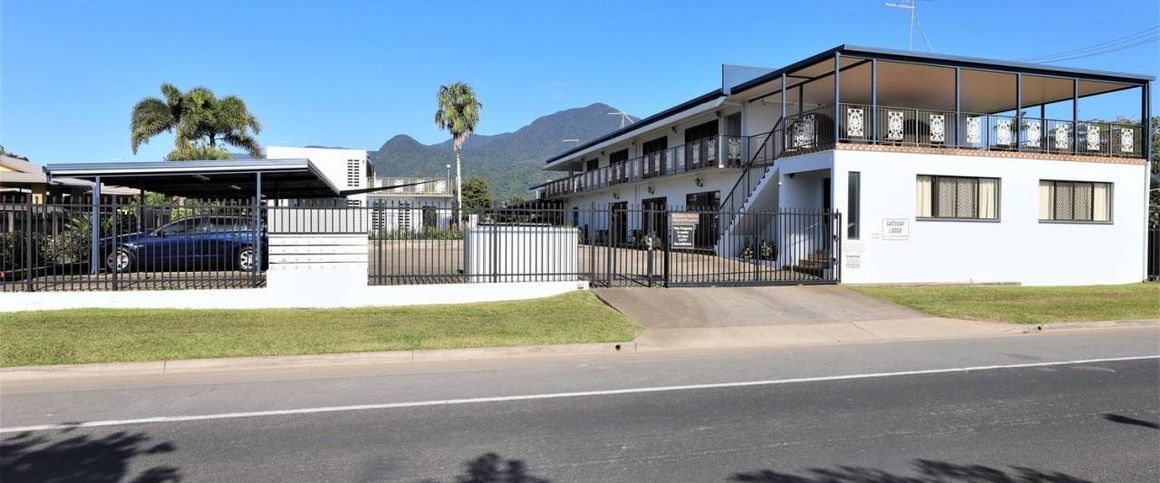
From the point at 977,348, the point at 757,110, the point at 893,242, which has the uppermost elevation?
the point at 757,110

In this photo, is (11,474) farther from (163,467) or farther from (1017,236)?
(1017,236)

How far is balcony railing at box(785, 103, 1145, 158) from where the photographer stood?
19250 millimetres

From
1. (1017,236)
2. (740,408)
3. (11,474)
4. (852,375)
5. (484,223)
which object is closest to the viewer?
(11,474)

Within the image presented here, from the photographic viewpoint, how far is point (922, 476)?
4609 mm

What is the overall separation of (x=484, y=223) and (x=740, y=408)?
9.36 m

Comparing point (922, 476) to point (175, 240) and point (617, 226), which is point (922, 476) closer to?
point (617, 226)

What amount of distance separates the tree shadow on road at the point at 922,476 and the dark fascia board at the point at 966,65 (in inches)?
579

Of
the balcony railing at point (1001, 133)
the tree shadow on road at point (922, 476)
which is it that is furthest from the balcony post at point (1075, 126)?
the tree shadow on road at point (922, 476)

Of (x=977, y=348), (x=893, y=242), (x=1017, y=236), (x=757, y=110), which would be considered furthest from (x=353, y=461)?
(x=757, y=110)

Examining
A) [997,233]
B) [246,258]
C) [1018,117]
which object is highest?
[1018,117]

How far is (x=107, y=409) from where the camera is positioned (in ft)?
21.3

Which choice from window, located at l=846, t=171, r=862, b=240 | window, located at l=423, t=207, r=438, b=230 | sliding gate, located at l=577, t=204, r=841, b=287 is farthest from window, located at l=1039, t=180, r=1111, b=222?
window, located at l=423, t=207, r=438, b=230

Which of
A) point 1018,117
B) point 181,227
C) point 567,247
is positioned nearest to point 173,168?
point 181,227

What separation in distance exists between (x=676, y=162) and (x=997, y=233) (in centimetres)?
1163
